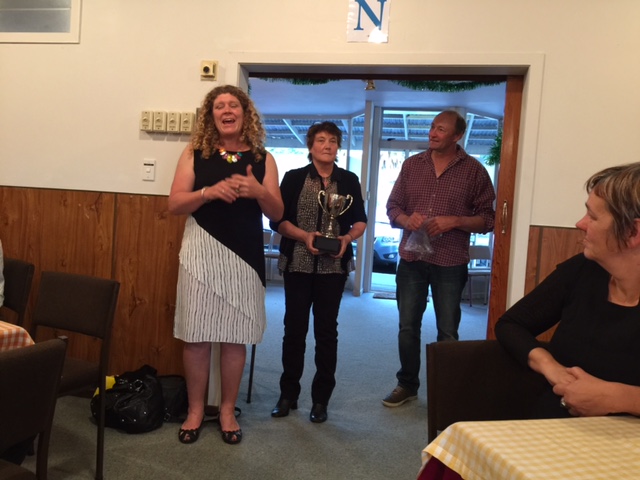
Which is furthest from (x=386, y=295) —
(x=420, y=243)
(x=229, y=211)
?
(x=229, y=211)

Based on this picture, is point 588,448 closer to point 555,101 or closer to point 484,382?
point 484,382

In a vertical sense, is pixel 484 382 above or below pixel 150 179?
below

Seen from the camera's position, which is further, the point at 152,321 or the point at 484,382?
the point at 152,321

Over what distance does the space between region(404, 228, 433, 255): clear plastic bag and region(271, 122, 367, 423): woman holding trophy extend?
1.04ft

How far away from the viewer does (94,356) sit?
293cm

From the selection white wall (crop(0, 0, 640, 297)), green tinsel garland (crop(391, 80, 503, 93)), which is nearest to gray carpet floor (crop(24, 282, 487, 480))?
white wall (crop(0, 0, 640, 297))

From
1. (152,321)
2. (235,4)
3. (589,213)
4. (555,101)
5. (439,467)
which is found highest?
(235,4)

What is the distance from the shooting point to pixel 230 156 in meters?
2.38

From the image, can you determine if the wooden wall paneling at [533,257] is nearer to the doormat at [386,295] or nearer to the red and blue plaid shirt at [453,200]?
the red and blue plaid shirt at [453,200]

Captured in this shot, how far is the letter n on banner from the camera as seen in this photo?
260 centimetres

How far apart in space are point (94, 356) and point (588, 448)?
2661mm

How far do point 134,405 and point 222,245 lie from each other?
2.74ft

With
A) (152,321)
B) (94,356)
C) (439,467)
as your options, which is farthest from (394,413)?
(439,467)

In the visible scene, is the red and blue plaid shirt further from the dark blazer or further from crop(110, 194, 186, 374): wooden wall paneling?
crop(110, 194, 186, 374): wooden wall paneling
